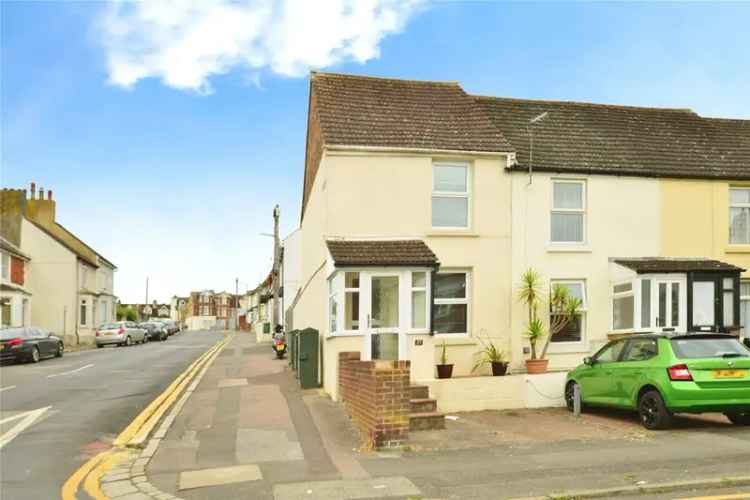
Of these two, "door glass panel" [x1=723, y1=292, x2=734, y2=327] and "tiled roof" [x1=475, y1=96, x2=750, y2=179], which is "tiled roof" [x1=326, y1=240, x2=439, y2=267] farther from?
"door glass panel" [x1=723, y1=292, x2=734, y2=327]

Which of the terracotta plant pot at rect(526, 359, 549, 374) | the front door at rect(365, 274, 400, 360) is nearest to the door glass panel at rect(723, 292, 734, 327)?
the terracotta plant pot at rect(526, 359, 549, 374)

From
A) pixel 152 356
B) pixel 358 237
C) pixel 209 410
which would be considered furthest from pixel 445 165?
pixel 152 356

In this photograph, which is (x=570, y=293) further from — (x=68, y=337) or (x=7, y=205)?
(x=7, y=205)

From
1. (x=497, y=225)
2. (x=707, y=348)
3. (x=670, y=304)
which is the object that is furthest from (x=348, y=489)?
(x=670, y=304)

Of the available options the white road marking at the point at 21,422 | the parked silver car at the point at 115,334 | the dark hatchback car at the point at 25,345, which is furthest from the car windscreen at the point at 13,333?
the white road marking at the point at 21,422

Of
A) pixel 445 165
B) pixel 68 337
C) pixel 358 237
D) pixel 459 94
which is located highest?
pixel 459 94

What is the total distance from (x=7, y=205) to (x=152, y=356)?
22741 mm

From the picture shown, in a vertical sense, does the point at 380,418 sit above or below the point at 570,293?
below

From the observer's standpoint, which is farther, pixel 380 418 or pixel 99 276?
pixel 99 276

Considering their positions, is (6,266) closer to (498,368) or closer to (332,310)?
(332,310)

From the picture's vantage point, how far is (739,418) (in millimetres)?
12195

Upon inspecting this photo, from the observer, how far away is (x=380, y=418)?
10.2 meters

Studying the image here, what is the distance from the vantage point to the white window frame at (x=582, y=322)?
17719 mm

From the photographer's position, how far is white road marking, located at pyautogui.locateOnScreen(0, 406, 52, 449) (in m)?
11.4
